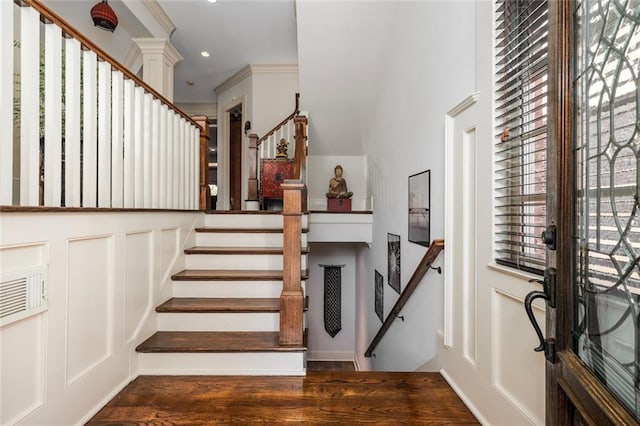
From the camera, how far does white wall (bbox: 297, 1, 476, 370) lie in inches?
86.3

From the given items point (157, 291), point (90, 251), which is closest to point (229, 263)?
point (157, 291)

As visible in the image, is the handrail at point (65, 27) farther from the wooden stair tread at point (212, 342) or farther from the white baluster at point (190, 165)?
the wooden stair tread at point (212, 342)

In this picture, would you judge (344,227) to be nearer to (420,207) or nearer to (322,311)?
(322,311)

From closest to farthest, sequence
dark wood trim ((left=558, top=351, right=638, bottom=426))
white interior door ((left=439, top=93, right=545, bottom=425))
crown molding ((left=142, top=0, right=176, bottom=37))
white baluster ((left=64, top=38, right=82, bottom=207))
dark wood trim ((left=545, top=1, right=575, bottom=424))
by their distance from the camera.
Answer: dark wood trim ((left=558, top=351, right=638, bottom=426)), dark wood trim ((left=545, top=1, right=575, bottom=424)), white interior door ((left=439, top=93, right=545, bottom=425)), white baluster ((left=64, top=38, right=82, bottom=207)), crown molding ((left=142, top=0, right=176, bottom=37))

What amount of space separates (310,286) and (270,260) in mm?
3012

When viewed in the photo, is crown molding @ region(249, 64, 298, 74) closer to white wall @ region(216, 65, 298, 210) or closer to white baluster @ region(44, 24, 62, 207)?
white wall @ region(216, 65, 298, 210)

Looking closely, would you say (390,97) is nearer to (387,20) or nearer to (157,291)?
(387,20)

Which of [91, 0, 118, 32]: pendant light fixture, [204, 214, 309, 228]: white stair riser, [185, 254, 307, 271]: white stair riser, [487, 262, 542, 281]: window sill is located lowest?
[185, 254, 307, 271]: white stair riser

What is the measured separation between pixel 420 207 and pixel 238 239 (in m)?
1.64

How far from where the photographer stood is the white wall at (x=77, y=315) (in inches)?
49.3

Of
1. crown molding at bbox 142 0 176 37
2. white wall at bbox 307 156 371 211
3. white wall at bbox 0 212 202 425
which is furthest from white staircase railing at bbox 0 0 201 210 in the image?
white wall at bbox 307 156 371 211

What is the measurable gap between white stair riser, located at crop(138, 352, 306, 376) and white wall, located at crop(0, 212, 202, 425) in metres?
0.14

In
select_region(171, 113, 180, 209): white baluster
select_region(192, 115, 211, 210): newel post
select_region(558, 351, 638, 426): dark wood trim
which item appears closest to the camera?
select_region(558, 351, 638, 426): dark wood trim

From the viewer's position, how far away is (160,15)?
4305 millimetres
